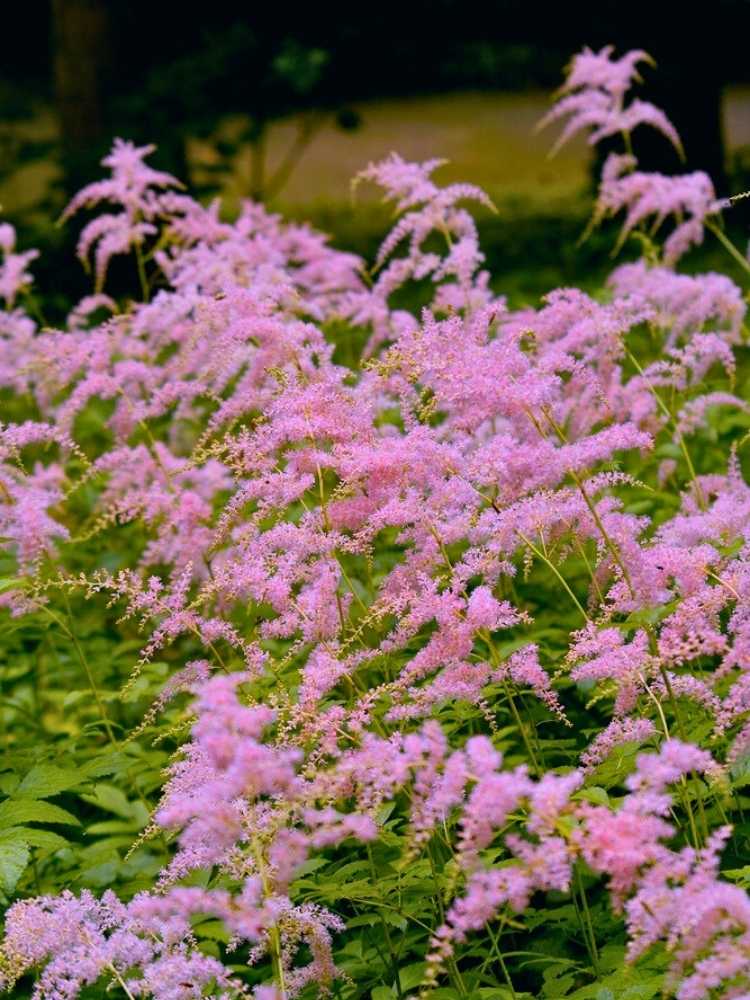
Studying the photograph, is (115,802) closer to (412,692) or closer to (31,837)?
(31,837)

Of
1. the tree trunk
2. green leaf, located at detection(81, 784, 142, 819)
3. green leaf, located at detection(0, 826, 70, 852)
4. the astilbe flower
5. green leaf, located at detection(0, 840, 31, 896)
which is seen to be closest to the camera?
green leaf, located at detection(0, 840, 31, 896)

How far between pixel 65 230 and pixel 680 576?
1185 cm

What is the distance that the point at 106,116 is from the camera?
15.6 m

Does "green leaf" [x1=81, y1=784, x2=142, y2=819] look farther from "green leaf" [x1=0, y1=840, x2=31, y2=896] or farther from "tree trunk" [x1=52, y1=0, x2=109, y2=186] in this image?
"tree trunk" [x1=52, y1=0, x2=109, y2=186]

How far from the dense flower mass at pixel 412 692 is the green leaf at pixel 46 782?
0.02m

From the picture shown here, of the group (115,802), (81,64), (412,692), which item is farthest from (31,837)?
(81,64)

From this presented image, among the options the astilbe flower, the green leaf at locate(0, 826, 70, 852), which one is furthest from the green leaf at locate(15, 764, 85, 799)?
the astilbe flower

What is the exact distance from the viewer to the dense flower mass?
248 centimetres

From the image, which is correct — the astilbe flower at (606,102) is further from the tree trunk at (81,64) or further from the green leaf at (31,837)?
the tree trunk at (81,64)

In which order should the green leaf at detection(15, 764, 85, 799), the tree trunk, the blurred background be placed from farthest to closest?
1. the tree trunk
2. the blurred background
3. the green leaf at detection(15, 764, 85, 799)

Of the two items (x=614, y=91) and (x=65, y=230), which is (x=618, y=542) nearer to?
(x=614, y=91)

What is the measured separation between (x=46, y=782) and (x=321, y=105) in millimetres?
16054

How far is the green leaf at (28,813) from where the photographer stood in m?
3.42

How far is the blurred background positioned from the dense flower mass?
8544 mm
